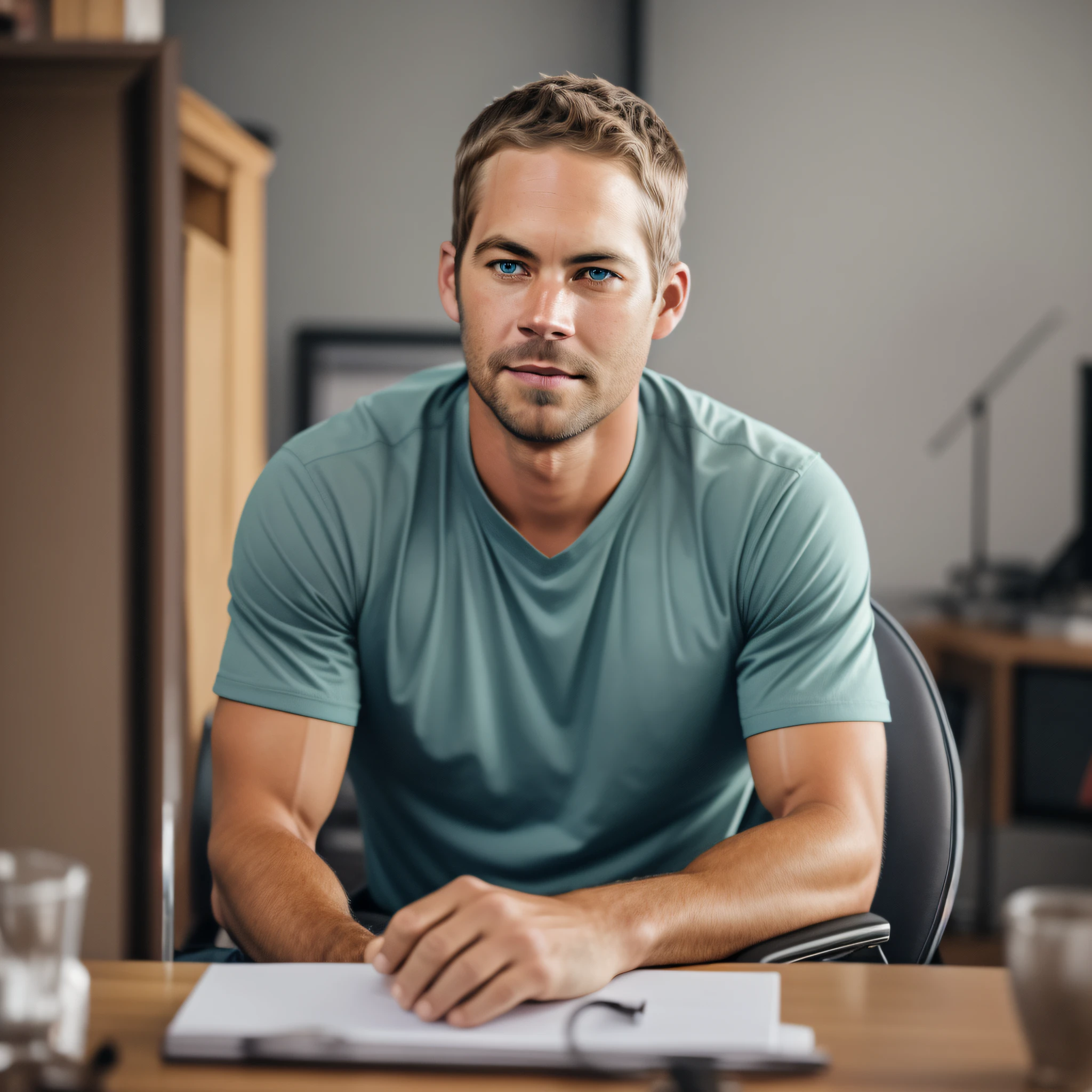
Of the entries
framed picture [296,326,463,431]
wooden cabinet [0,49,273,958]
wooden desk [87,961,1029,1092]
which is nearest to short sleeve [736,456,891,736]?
wooden desk [87,961,1029,1092]

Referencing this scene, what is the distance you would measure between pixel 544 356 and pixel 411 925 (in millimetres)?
616

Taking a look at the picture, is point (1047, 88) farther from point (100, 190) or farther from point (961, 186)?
point (100, 190)

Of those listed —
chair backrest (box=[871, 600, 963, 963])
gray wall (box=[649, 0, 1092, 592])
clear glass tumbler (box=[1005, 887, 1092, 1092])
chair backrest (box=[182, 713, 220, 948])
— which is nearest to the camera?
clear glass tumbler (box=[1005, 887, 1092, 1092])

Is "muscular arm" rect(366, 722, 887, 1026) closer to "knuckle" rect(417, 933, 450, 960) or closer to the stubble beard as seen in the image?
"knuckle" rect(417, 933, 450, 960)

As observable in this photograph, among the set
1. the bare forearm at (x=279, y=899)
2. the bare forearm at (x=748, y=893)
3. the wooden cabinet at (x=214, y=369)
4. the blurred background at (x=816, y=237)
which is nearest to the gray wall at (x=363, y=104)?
the blurred background at (x=816, y=237)

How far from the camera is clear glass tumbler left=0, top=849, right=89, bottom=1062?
0.55 m

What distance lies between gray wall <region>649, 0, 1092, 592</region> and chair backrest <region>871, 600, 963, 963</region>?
6.52 feet

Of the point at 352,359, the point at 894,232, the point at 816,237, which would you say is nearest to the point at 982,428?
the point at 894,232

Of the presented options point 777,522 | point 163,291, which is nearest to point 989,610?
point 777,522

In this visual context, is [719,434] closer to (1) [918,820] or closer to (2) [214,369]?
(1) [918,820]

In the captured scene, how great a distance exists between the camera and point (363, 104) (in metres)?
3.14

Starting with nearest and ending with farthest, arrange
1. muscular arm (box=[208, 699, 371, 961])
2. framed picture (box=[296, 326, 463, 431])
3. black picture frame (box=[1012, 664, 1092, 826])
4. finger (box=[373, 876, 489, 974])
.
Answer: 1. finger (box=[373, 876, 489, 974])
2. muscular arm (box=[208, 699, 371, 961])
3. black picture frame (box=[1012, 664, 1092, 826])
4. framed picture (box=[296, 326, 463, 431])

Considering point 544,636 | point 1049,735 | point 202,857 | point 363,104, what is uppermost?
point 363,104

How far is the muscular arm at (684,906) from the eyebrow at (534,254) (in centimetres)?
49
